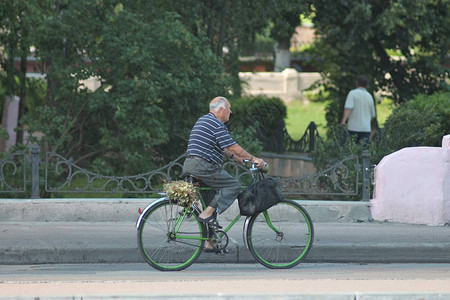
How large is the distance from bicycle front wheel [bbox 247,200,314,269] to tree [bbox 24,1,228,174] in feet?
14.4

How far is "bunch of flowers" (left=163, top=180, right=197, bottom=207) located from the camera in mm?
8430

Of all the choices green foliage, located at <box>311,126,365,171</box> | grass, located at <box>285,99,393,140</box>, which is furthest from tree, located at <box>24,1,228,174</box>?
grass, located at <box>285,99,393,140</box>

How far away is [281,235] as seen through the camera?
8875mm

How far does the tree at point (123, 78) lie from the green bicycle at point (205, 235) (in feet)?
14.3

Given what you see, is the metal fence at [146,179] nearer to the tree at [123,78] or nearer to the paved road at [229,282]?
the tree at [123,78]

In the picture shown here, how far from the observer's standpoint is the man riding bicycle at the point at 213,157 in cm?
853

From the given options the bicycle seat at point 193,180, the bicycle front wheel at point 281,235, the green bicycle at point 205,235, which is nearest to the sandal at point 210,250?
the green bicycle at point 205,235

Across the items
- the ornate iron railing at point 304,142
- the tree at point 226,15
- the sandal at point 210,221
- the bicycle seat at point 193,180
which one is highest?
the tree at point 226,15

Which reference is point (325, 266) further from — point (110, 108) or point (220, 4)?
point (220, 4)

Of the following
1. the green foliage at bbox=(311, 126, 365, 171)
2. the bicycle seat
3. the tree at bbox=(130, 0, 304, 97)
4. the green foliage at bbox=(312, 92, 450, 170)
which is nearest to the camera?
the bicycle seat

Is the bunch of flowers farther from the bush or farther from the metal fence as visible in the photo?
the bush

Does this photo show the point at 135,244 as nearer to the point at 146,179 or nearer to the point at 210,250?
the point at 210,250

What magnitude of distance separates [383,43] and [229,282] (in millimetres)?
13364

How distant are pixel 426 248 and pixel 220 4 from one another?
26.4 feet
